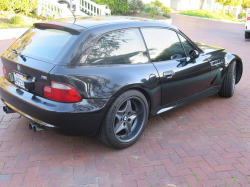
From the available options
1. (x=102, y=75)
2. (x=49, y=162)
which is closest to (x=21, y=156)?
(x=49, y=162)

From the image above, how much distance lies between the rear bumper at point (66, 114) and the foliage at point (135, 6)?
15.8 meters

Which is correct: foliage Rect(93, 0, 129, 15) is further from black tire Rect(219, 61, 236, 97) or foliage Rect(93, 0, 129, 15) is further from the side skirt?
the side skirt

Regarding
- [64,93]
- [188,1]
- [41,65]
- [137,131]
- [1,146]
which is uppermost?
[188,1]

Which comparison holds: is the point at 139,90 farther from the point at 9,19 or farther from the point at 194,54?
the point at 9,19

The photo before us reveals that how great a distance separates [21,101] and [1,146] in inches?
27.5

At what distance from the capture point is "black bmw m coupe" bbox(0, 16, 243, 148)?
286 centimetres

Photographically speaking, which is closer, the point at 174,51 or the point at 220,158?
the point at 220,158

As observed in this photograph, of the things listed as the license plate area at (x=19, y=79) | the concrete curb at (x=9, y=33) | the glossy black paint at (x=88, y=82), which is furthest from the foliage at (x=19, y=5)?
the license plate area at (x=19, y=79)

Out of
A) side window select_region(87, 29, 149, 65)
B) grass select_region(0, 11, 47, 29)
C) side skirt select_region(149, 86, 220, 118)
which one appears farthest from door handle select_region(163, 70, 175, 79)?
grass select_region(0, 11, 47, 29)

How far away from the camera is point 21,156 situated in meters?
3.17

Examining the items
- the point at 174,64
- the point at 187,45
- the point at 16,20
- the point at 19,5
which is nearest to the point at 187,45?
the point at 187,45

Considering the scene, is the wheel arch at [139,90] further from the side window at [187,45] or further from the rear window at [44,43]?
the side window at [187,45]

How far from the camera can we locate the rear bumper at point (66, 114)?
2816mm

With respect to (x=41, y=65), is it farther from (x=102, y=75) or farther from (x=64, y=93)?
(x=102, y=75)
